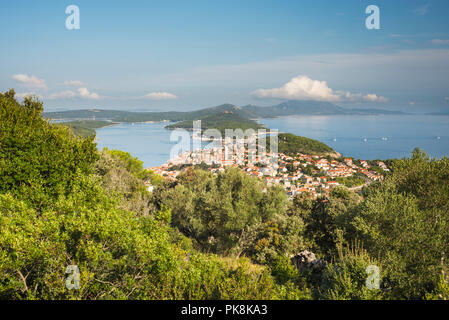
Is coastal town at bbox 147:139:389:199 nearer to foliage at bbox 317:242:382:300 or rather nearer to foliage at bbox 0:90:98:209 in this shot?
foliage at bbox 0:90:98:209

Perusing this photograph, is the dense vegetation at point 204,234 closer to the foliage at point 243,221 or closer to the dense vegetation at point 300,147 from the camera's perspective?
the foliage at point 243,221

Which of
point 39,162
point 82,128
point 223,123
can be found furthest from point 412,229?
point 223,123

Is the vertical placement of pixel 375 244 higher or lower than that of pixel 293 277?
higher

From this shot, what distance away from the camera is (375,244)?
26.3 ft

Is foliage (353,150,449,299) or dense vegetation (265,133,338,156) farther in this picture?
dense vegetation (265,133,338,156)

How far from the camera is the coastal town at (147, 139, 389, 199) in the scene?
3625 cm

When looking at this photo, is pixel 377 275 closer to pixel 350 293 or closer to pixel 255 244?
pixel 350 293

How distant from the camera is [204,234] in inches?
563

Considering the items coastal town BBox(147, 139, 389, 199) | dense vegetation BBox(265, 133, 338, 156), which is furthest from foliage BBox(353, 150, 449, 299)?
dense vegetation BBox(265, 133, 338, 156)

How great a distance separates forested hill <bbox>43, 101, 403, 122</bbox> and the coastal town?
78.7 meters

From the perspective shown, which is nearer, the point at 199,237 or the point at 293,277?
the point at 293,277
